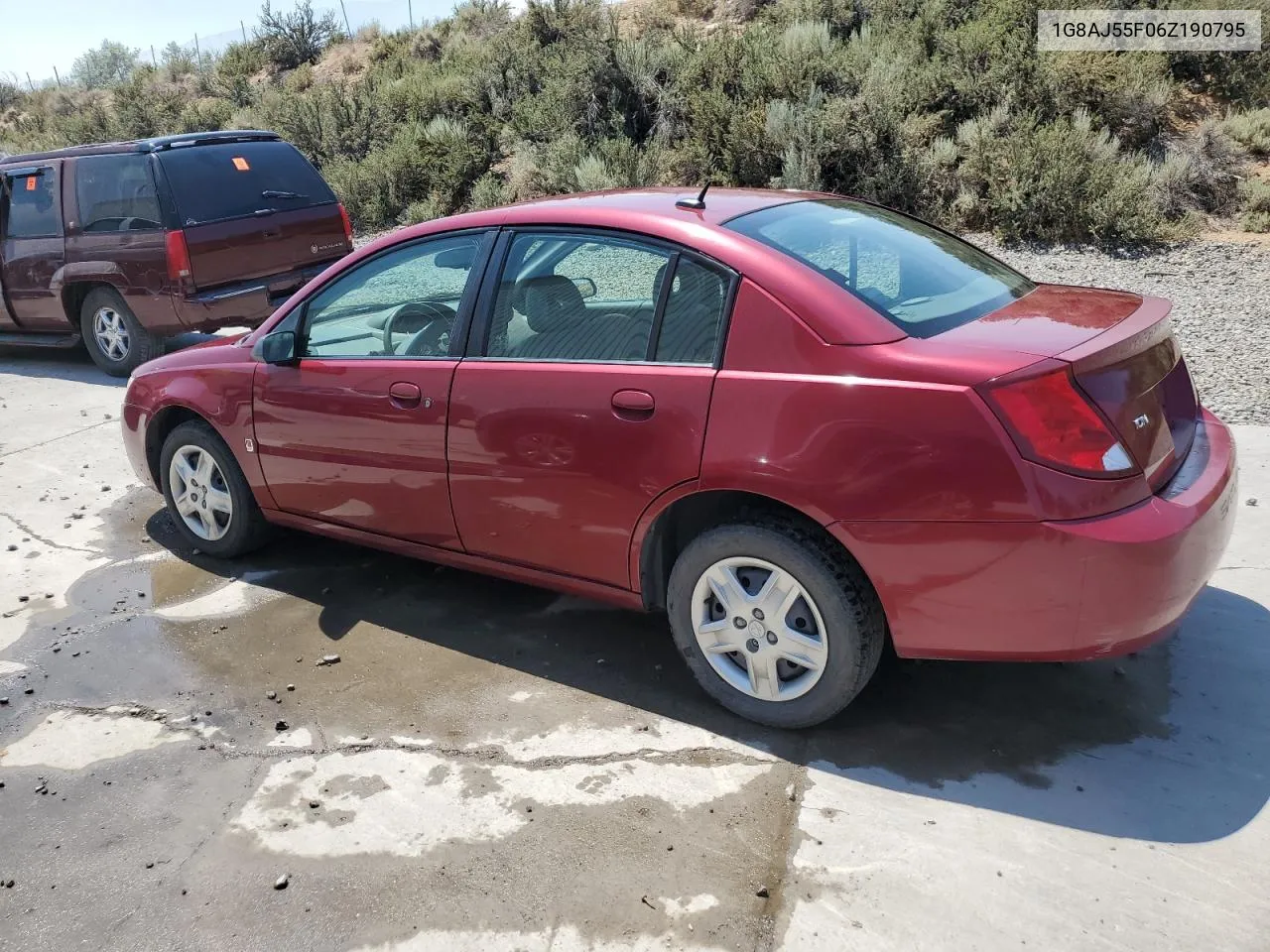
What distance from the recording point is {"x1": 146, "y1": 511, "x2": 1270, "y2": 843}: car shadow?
9.86 feet

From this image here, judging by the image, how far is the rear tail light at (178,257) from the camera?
→ 26.9ft

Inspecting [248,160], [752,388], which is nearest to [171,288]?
[248,160]

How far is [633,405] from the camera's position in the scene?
11.1 feet

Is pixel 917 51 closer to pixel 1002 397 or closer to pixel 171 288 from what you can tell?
pixel 171 288

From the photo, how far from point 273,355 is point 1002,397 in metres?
2.95

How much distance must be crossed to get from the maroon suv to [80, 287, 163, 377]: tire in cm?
1

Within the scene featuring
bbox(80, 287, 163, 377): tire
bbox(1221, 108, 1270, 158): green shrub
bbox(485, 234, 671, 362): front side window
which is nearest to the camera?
bbox(485, 234, 671, 362): front side window

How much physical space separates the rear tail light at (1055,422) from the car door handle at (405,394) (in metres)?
2.07

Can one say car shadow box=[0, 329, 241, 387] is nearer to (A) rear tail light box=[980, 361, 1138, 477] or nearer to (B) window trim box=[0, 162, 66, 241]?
(B) window trim box=[0, 162, 66, 241]

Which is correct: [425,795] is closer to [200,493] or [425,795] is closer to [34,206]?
[200,493]

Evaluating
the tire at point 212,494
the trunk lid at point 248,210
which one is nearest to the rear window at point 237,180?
the trunk lid at point 248,210

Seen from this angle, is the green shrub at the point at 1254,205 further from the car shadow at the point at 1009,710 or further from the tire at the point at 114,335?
the tire at the point at 114,335

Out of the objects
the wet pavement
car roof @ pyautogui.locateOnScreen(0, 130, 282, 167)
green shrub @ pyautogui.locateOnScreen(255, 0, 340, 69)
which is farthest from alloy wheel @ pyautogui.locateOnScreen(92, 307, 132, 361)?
green shrub @ pyautogui.locateOnScreen(255, 0, 340, 69)

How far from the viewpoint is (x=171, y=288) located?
27.3 feet
